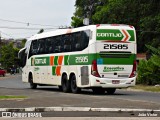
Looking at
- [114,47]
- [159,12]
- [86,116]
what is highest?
[159,12]

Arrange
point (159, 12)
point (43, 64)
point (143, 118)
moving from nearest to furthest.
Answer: point (143, 118)
point (43, 64)
point (159, 12)

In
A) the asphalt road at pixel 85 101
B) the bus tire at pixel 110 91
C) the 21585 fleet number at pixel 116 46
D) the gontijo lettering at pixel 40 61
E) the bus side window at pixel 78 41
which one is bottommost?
the bus tire at pixel 110 91

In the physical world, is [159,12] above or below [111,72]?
above

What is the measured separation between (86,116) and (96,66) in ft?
33.6

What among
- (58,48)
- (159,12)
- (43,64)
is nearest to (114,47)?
(58,48)

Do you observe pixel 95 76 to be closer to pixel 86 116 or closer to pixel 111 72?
pixel 111 72

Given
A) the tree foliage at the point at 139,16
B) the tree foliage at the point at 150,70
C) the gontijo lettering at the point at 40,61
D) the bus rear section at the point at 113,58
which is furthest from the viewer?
the tree foliage at the point at 139,16

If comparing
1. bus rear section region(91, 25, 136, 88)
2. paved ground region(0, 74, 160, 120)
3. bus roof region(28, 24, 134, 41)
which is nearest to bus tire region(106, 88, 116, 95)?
bus rear section region(91, 25, 136, 88)

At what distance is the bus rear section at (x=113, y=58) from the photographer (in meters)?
24.2

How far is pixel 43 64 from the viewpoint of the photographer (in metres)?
30.3

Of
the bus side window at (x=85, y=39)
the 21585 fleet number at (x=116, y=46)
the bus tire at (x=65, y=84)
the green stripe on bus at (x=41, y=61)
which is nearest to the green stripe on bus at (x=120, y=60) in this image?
the 21585 fleet number at (x=116, y=46)

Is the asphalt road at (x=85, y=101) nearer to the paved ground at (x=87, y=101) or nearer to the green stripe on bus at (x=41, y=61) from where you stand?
the paved ground at (x=87, y=101)

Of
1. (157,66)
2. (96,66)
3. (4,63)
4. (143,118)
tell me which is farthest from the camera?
(4,63)

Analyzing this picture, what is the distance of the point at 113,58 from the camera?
24.4 m
